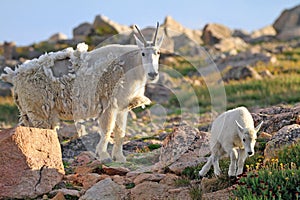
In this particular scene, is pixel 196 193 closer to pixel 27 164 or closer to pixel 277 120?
pixel 27 164

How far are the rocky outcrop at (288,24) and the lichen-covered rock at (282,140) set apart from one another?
4729cm

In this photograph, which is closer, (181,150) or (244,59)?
(181,150)

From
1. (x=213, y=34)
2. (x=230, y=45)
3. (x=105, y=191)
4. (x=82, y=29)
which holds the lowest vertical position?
(x=105, y=191)

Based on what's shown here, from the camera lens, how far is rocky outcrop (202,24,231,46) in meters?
51.0

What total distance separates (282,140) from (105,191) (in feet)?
9.88

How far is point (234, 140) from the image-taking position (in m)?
9.47

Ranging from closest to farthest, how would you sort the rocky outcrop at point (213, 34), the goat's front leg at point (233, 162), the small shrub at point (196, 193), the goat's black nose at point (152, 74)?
the small shrub at point (196, 193)
the goat's front leg at point (233, 162)
the goat's black nose at point (152, 74)
the rocky outcrop at point (213, 34)

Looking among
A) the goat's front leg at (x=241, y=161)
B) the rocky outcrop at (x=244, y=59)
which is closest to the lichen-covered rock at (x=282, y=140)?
the goat's front leg at (x=241, y=161)

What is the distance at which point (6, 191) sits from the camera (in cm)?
1007

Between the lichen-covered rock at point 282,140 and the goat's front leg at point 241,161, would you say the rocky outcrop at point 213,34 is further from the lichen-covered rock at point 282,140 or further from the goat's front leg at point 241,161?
the goat's front leg at point 241,161

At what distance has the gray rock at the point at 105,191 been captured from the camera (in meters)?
9.60

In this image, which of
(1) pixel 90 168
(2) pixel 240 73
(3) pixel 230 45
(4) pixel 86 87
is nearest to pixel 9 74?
(4) pixel 86 87

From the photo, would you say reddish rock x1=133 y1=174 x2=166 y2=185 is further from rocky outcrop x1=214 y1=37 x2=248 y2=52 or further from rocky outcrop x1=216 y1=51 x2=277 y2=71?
rocky outcrop x1=214 y1=37 x2=248 y2=52

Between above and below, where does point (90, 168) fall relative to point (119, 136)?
below
